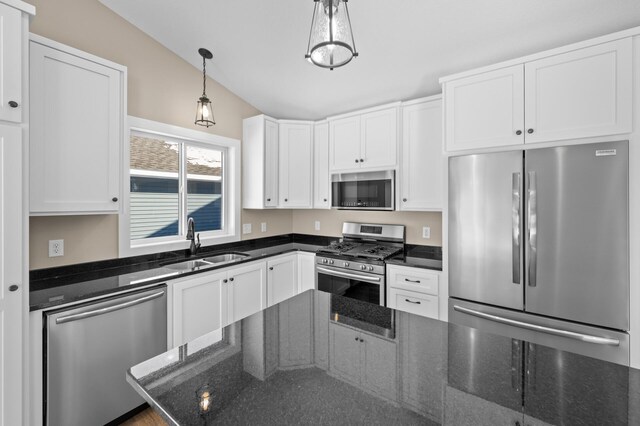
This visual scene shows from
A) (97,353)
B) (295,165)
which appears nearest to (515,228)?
(295,165)

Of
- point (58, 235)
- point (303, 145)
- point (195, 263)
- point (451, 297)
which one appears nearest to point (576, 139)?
point (451, 297)

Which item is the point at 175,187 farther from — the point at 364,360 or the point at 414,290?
the point at 364,360

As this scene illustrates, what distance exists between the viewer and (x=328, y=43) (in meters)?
1.05

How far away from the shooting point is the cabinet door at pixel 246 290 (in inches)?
105

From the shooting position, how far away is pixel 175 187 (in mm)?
2922

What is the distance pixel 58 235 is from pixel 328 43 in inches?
89.7

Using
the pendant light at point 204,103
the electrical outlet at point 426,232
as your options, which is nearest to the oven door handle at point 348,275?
the electrical outlet at point 426,232

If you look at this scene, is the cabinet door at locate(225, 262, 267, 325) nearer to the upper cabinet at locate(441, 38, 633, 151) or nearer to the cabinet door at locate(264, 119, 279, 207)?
the cabinet door at locate(264, 119, 279, 207)

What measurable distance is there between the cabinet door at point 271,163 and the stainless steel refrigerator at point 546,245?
6.32ft

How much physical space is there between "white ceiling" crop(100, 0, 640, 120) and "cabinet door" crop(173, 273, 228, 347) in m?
2.01

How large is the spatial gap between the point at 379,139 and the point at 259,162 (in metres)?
1.33

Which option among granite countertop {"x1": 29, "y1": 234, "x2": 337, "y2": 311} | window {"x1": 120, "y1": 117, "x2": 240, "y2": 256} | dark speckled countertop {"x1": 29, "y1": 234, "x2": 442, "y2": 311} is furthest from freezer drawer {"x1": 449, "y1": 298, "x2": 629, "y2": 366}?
window {"x1": 120, "y1": 117, "x2": 240, "y2": 256}

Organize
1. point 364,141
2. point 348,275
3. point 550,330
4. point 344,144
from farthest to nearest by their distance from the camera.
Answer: point 344,144 → point 364,141 → point 348,275 → point 550,330

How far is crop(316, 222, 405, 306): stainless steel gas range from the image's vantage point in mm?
2805
